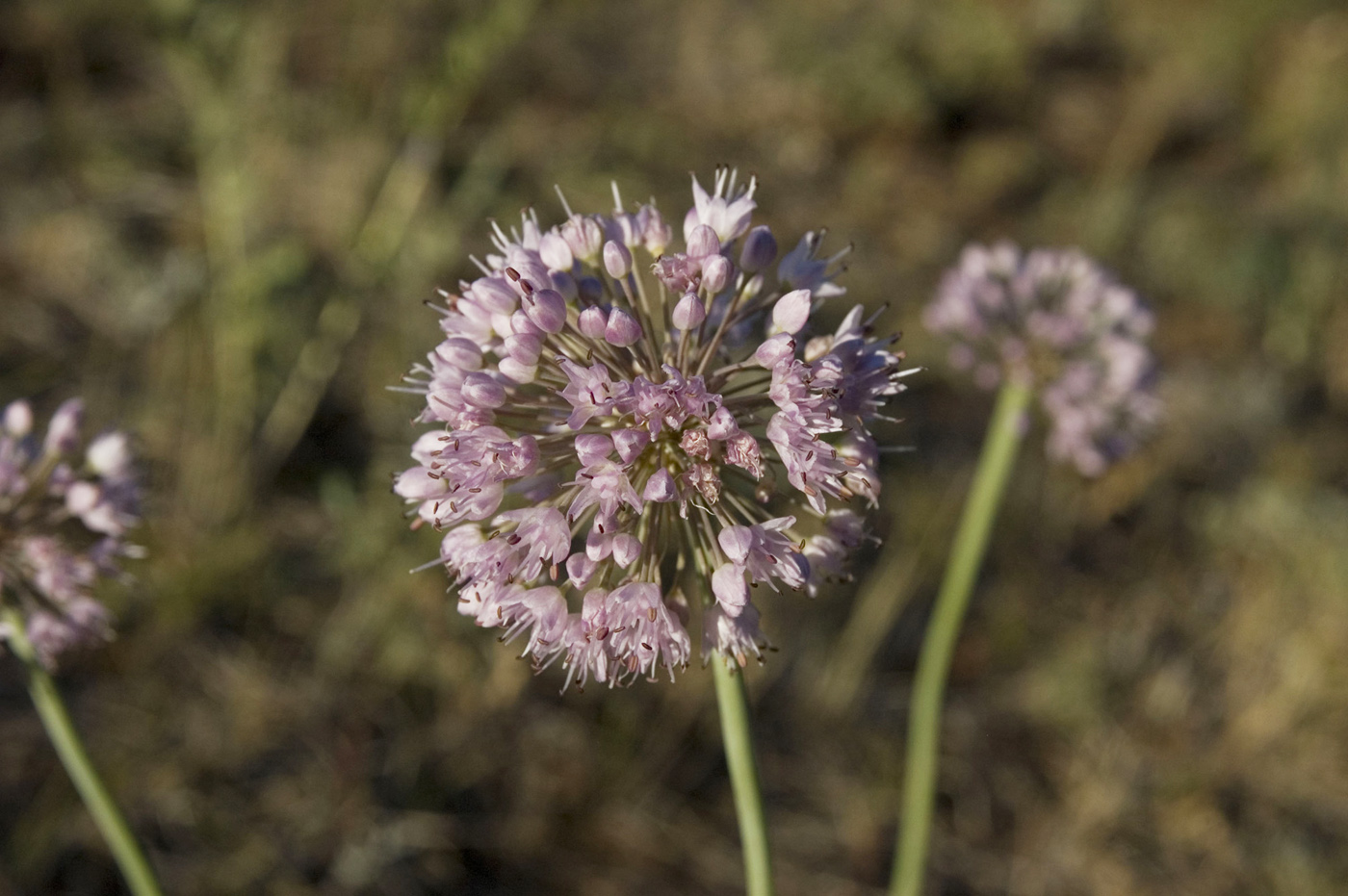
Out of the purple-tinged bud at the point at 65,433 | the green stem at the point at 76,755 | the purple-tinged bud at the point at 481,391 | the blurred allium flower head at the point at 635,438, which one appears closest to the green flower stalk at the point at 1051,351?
the blurred allium flower head at the point at 635,438

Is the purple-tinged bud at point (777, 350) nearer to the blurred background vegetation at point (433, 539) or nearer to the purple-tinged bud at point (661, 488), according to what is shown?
the purple-tinged bud at point (661, 488)

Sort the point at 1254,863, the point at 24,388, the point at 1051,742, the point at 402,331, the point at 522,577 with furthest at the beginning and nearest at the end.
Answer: the point at 402,331 → the point at 24,388 → the point at 1051,742 → the point at 1254,863 → the point at 522,577

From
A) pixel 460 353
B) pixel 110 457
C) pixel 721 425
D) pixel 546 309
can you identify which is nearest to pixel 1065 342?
pixel 721 425

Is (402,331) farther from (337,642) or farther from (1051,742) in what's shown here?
(1051,742)

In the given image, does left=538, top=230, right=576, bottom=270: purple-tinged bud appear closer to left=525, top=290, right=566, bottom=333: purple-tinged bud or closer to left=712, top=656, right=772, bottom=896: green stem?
left=525, top=290, right=566, bottom=333: purple-tinged bud

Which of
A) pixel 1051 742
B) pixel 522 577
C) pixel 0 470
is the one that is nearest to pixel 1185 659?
pixel 1051 742

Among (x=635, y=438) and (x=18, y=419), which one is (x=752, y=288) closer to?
(x=635, y=438)

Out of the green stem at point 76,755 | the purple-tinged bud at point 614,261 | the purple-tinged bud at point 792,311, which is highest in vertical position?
the purple-tinged bud at point 614,261
